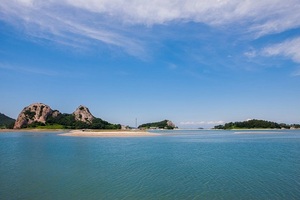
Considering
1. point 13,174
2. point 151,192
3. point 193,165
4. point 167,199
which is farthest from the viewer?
point 193,165

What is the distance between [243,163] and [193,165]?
6.68 meters

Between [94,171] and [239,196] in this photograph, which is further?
[94,171]

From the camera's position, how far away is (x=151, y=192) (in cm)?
1830

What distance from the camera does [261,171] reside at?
86.8 feet

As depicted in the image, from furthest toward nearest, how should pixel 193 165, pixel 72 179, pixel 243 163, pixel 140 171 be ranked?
pixel 243 163 < pixel 193 165 < pixel 140 171 < pixel 72 179

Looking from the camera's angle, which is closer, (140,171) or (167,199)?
(167,199)

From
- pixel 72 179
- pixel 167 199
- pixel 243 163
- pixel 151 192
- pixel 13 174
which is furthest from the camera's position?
pixel 243 163

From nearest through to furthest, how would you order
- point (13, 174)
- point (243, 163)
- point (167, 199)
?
point (167, 199)
point (13, 174)
point (243, 163)

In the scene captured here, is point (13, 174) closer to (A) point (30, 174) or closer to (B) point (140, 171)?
(A) point (30, 174)

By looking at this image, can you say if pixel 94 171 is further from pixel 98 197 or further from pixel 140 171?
pixel 98 197

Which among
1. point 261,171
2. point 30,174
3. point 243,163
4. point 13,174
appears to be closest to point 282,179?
point 261,171

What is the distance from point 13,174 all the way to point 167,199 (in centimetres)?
1524

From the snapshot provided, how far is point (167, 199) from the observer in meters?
16.7

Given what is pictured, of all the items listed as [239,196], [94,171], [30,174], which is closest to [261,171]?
[239,196]
